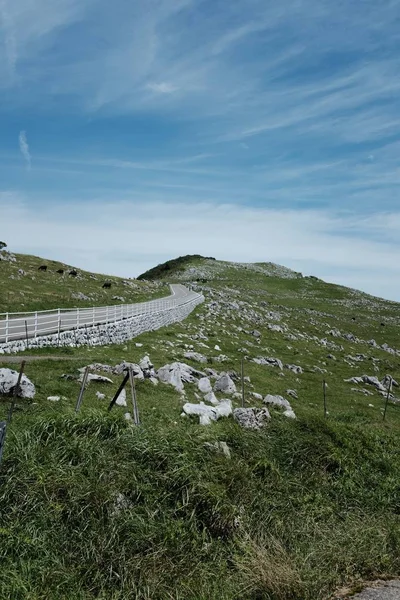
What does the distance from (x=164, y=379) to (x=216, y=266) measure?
5946 inches

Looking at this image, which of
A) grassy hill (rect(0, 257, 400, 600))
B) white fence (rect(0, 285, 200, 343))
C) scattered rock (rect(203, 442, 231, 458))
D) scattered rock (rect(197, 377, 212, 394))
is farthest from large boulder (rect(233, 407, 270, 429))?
white fence (rect(0, 285, 200, 343))

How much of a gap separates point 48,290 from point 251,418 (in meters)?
50.1

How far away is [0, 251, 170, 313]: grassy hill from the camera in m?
48.0

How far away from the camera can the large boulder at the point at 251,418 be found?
13.8 m

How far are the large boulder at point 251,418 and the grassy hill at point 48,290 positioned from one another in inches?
1268

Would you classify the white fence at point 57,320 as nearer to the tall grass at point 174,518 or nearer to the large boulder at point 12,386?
the large boulder at point 12,386

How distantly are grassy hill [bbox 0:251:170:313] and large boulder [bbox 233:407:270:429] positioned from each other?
32219mm

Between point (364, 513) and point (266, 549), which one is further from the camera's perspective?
point (364, 513)

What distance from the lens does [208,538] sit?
867cm

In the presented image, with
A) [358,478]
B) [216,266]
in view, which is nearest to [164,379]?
[358,478]

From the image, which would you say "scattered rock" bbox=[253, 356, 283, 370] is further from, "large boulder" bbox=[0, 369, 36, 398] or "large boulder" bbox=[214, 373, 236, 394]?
"large boulder" bbox=[0, 369, 36, 398]

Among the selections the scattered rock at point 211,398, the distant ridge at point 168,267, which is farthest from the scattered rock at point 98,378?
the distant ridge at point 168,267

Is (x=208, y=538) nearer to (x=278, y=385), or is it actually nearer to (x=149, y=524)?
(x=149, y=524)

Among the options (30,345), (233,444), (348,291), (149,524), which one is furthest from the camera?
(348,291)
